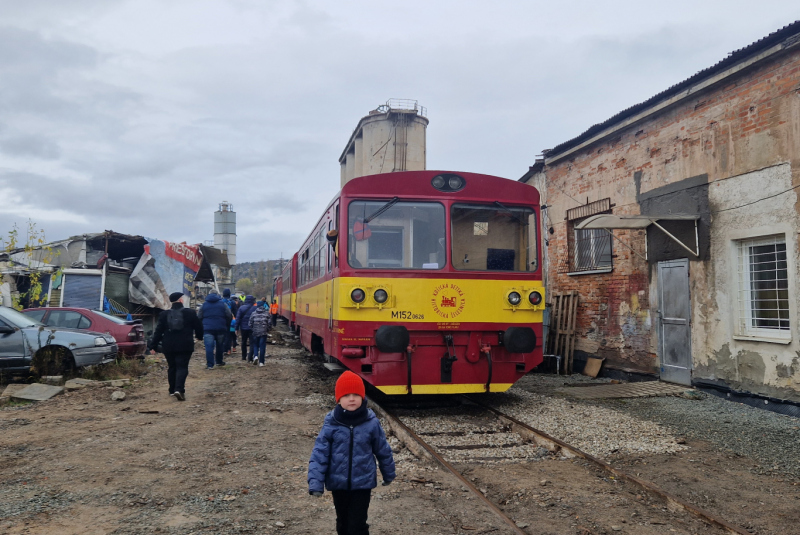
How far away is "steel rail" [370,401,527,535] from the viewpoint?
4.05 meters

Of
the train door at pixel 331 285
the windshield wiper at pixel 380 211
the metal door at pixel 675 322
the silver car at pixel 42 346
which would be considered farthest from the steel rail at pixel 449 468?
the silver car at pixel 42 346

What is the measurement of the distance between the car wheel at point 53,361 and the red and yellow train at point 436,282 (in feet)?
17.6

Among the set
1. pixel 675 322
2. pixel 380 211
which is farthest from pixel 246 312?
pixel 675 322

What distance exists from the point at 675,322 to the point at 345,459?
8458 millimetres

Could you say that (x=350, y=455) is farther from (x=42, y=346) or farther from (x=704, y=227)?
(x=42, y=346)

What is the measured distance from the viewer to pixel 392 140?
28484 millimetres

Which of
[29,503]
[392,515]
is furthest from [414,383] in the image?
[29,503]

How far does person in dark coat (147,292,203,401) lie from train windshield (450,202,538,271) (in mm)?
4097

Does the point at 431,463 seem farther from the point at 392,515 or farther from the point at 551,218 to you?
the point at 551,218

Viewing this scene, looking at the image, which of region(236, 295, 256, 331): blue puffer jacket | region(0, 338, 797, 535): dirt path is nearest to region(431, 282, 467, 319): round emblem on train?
region(0, 338, 797, 535): dirt path

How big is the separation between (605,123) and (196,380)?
920 centimetres

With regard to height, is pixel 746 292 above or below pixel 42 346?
above

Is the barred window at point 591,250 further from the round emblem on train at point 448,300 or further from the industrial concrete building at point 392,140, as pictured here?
the industrial concrete building at point 392,140

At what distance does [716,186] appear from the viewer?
9.19m
